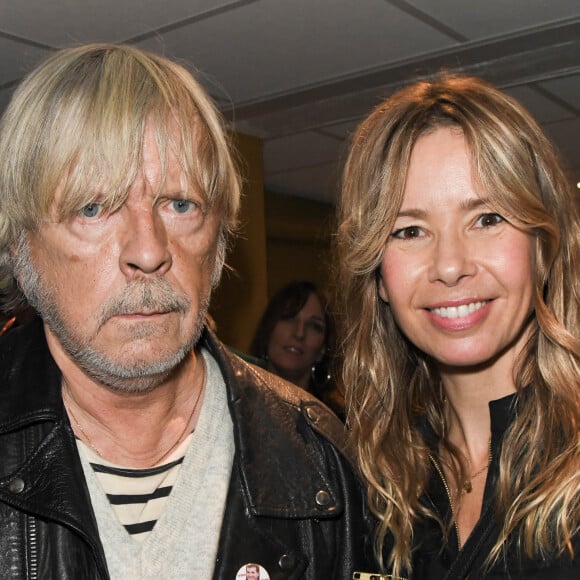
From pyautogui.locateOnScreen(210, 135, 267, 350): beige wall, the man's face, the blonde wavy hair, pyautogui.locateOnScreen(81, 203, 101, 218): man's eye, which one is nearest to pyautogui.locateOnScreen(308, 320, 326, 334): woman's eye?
pyautogui.locateOnScreen(210, 135, 267, 350): beige wall

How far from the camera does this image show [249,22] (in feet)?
11.9

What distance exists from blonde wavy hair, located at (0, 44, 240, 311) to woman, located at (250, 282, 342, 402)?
8.41 feet

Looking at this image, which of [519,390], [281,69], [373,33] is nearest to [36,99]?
[519,390]

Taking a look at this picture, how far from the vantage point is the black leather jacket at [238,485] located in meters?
1.58

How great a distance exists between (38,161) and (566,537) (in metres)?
1.26

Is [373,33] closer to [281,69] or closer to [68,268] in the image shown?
[281,69]

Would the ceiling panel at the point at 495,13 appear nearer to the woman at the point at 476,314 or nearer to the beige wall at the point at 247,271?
the beige wall at the point at 247,271

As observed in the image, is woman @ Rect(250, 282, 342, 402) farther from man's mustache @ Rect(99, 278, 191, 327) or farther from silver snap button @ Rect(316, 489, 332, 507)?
man's mustache @ Rect(99, 278, 191, 327)

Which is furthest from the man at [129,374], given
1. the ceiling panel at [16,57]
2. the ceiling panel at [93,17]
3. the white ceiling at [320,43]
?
the ceiling panel at [16,57]

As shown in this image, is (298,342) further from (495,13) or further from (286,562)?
(286,562)

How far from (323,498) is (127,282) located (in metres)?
0.65

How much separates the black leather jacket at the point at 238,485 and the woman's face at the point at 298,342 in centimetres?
230

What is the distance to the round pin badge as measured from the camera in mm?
1702

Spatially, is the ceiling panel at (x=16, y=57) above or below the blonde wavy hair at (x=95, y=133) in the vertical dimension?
above
